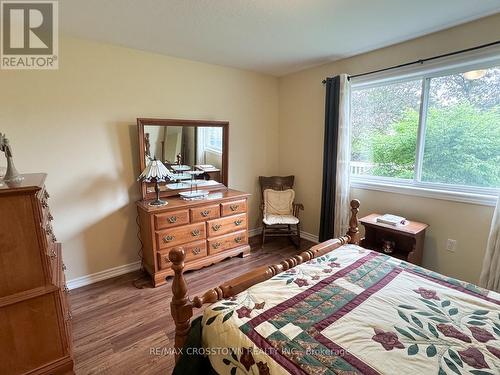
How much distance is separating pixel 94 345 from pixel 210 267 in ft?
4.35

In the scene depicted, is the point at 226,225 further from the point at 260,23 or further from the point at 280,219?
the point at 260,23

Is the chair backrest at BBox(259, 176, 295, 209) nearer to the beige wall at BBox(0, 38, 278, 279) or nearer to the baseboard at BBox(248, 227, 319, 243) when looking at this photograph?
the baseboard at BBox(248, 227, 319, 243)

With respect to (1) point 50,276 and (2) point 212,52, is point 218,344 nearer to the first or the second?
(1) point 50,276

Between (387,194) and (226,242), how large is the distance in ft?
6.41

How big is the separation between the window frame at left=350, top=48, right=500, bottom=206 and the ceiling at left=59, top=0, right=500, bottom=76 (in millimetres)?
301

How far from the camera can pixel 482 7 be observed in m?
1.89

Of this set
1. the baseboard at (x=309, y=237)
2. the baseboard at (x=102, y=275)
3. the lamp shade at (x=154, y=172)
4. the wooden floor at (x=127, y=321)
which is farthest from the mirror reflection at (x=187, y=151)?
the baseboard at (x=309, y=237)

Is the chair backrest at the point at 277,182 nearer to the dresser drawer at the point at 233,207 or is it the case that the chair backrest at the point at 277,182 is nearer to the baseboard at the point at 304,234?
the baseboard at the point at 304,234

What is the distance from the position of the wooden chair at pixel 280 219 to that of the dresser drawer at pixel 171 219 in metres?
1.14

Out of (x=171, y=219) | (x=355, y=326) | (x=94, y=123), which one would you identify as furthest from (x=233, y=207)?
(x=355, y=326)

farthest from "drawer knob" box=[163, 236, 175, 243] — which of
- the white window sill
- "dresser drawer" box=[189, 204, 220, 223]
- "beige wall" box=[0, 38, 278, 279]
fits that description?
the white window sill

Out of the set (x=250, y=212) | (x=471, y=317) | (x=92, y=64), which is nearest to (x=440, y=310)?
(x=471, y=317)

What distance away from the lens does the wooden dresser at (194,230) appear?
253 cm

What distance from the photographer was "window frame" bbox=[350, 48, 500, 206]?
2.15 meters
